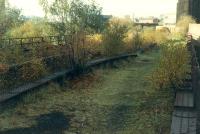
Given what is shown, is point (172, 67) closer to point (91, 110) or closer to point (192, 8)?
point (91, 110)

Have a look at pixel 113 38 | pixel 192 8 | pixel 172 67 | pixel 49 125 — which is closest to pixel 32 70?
pixel 49 125

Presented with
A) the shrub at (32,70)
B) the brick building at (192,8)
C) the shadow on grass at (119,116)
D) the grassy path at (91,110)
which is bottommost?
the shadow on grass at (119,116)

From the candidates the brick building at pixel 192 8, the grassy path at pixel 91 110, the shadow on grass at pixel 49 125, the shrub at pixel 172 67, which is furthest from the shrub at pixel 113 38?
the brick building at pixel 192 8

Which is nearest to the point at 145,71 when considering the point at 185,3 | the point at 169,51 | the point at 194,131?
the point at 169,51

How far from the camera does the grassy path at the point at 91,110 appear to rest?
9070mm

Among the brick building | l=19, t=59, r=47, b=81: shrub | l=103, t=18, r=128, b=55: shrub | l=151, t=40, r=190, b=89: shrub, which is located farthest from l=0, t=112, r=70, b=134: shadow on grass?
the brick building

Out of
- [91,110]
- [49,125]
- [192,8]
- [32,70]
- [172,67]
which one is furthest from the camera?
[192,8]

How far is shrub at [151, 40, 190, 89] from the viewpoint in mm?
12852

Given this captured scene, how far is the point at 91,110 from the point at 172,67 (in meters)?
3.93

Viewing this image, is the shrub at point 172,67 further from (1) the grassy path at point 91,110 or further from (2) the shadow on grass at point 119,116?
(2) the shadow on grass at point 119,116

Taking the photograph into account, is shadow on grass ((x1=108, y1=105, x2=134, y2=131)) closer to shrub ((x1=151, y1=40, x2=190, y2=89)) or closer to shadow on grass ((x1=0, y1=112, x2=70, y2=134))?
shadow on grass ((x1=0, y1=112, x2=70, y2=134))

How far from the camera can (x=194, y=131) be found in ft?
25.7

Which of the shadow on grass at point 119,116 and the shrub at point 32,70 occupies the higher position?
the shrub at point 32,70

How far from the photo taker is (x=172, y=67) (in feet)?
42.7
